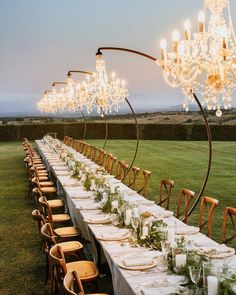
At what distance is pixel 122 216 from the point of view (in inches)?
233

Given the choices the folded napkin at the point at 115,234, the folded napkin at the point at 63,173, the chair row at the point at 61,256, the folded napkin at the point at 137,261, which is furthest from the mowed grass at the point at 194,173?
the folded napkin at the point at 137,261

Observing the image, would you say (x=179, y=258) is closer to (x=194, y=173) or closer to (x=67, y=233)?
(x=67, y=233)

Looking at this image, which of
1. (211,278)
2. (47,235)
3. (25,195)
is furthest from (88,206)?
(25,195)

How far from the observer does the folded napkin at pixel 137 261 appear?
14.2 ft

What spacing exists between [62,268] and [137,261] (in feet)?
2.48

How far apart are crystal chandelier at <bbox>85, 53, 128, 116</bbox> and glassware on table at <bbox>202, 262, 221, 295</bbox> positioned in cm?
681

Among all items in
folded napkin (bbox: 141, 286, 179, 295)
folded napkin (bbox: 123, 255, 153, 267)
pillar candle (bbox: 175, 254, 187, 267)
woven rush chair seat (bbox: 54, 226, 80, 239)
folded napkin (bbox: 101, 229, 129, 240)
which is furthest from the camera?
woven rush chair seat (bbox: 54, 226, 80, 239)

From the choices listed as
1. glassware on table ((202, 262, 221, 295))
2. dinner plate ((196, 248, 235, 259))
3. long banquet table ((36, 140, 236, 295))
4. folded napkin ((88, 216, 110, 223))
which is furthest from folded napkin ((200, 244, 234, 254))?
folded napkin ((88, 216, 110, 223))

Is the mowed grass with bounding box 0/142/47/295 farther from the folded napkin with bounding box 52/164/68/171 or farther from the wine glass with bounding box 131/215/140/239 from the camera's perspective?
the wine glass with bounding box 131/215/140/239

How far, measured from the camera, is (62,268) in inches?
172

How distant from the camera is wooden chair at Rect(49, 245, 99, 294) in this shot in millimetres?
4387

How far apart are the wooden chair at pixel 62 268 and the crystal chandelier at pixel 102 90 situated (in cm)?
526

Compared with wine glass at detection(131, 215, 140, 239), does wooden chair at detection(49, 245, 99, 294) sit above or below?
below

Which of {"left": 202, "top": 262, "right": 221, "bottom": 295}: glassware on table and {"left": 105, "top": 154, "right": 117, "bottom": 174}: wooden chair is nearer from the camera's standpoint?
{"left": 202, "top": 262, "right": 221, "bottom": 295}: glassware on table
